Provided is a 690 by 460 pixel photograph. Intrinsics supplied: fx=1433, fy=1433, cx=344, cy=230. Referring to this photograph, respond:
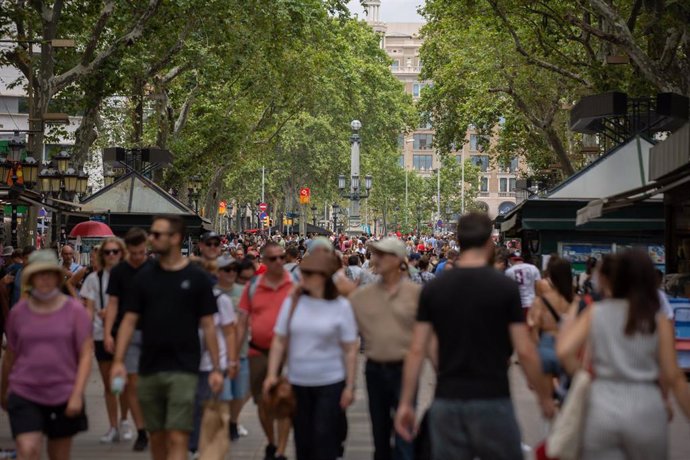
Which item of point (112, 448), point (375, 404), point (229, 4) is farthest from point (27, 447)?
point (229, 4)

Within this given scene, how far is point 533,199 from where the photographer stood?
2705 centimetres

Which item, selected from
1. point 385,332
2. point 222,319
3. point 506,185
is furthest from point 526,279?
point 506,185

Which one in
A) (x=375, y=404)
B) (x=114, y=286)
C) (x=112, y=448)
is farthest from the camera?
(x=112, y=448)

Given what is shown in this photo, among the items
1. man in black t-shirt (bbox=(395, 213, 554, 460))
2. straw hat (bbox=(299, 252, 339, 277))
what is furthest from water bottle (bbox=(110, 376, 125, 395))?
man in black t-shirt (bbox=(395, 213, 554, 460))

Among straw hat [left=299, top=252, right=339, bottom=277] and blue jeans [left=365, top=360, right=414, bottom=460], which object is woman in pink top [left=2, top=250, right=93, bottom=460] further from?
blue jeans [left=365, top=360, right=414, bottom=460]

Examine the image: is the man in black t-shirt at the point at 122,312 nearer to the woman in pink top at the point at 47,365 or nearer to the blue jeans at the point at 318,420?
the woman in pink top at the point at 47,365

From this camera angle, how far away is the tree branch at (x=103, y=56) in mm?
25703

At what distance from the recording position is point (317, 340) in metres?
8.10

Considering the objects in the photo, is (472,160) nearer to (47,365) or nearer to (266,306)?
(266,306)

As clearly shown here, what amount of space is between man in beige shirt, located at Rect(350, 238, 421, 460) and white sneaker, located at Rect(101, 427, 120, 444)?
141 inches

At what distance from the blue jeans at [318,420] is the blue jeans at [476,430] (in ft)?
5.58

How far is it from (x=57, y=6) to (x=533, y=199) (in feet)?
31.0

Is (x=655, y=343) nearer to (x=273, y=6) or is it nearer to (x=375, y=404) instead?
(x=375, y=404)

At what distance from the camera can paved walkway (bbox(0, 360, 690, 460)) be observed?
10773mm
